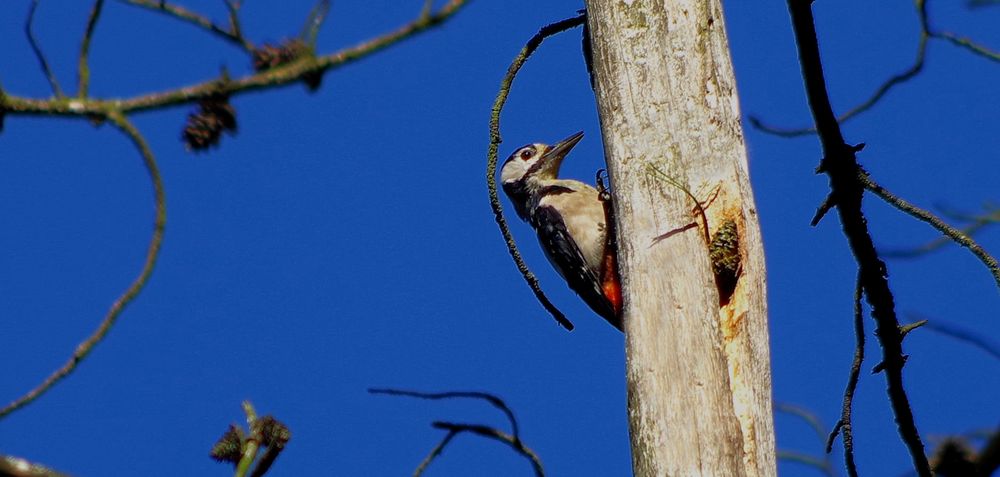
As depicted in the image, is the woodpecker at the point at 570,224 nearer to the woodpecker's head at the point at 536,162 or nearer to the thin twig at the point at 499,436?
the woodpecker's head at the point at 536,162

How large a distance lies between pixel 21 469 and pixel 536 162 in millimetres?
6586

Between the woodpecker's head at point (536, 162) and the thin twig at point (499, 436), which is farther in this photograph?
the woodpecker's head at point (536, 162)

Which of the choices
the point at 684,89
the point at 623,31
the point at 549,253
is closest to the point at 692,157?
the point at 684,89

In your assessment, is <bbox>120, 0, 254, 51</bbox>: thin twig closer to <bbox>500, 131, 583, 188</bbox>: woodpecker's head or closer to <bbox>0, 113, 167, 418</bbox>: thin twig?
<bbox>0, 113, 167, 418</bbox>: thin twig

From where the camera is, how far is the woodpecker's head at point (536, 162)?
841 centimetres

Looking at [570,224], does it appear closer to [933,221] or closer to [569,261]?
[569,261]

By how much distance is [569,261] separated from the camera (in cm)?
755

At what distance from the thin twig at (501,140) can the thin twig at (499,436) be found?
3.06 ft

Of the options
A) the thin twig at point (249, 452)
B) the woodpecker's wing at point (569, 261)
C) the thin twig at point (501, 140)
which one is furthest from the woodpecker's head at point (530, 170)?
the thin twig at point (249, 452)

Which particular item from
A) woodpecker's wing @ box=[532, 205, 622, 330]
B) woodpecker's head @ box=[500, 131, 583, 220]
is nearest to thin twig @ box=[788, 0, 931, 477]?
woodpecker's wing @ box=[532, 205, 622, 330]

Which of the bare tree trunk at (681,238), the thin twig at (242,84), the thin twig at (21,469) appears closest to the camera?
the thin twig at (21,469)

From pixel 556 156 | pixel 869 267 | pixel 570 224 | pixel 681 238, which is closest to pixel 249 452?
pixel 681 238

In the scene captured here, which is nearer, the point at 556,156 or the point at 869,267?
the point at 869,267

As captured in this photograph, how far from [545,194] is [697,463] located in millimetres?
4050
